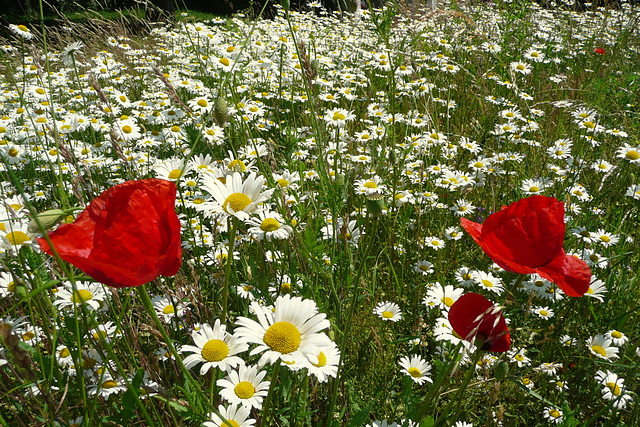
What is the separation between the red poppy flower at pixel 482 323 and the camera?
31.4 inches

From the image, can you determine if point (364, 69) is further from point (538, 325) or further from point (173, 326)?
point (173, 326)

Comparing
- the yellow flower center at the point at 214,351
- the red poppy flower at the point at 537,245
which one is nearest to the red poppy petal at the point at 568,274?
the red poppy flower at the point at 537,245

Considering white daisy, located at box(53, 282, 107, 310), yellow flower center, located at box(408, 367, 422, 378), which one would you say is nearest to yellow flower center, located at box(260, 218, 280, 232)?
white daisy, located at box(53, 282, 107, 310)

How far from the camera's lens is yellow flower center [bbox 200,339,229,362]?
39.4 inches

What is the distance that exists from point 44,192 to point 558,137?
3853 millimetres

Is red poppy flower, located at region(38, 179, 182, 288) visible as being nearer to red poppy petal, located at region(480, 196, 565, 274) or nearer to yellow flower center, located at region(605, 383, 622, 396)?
red poppy petal, located at region(480, 196, 565, 274)

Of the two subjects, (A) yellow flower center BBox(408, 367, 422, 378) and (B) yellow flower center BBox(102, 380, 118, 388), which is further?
(A) yellow flower center BBox(408, 367, 422, 378)

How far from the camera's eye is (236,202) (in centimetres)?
97

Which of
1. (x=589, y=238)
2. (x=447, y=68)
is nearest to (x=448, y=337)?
(x=589, y=238)

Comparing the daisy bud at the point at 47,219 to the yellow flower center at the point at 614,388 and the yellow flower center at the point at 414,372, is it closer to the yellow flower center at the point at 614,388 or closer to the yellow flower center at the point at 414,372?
the yellow flower center at the point at 414,372

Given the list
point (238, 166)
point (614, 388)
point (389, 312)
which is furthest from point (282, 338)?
point (614, 388)

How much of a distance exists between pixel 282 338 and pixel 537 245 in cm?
50

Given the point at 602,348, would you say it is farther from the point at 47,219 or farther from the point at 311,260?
the point at 47,219

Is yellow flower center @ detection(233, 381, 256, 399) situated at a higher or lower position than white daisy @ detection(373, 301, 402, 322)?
higher
